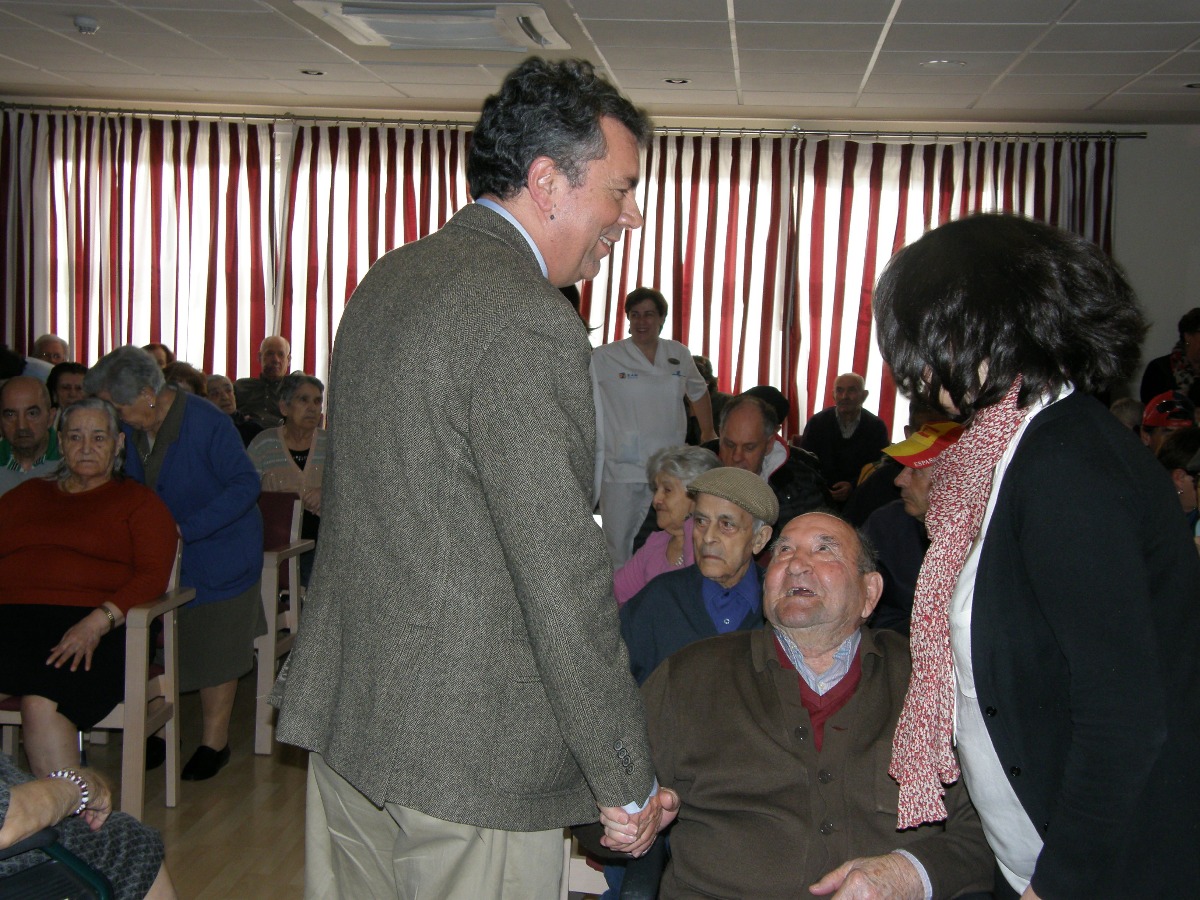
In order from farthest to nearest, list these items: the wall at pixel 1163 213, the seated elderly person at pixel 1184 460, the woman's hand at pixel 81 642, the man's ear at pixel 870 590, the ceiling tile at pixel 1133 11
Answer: the wall at pixel 1163 213 → the ceiling tile at pixel 1133 11 → the seated elderly person at pixel 1184 460 → the woman's hand at pixel 81 642 → the man's ear at pixel 870 590

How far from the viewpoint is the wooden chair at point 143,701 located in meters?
3.36

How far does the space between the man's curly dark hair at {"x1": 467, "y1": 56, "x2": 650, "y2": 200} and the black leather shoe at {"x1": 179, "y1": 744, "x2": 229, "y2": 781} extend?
10.2 ft

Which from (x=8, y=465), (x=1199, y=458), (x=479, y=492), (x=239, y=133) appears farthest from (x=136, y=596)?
(x=239, y=133)

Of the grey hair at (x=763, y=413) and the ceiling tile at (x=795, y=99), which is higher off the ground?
the ceiling tile at (x=795, y=99)

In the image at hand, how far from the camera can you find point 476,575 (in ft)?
4.30

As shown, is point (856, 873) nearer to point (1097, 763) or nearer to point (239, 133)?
point (1097, 763)

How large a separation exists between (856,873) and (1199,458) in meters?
2.60

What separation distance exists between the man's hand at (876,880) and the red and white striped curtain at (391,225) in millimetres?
6505

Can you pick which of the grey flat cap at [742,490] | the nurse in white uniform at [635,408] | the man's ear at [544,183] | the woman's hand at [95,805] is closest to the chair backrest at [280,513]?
the nurse in white uniform at [635,408]

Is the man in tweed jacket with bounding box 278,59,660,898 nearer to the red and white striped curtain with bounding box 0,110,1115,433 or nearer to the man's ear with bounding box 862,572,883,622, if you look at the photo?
the man's ear with bounding box 862,572,883,622

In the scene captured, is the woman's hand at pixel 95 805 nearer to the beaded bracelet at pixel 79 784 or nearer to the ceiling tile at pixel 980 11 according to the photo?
the beaded bracelet at pixel 79 784

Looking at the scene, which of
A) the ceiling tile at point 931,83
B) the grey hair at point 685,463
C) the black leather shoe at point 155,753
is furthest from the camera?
the ceiling tile at point 931,83

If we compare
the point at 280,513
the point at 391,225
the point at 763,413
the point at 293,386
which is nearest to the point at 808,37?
the point at 763,413

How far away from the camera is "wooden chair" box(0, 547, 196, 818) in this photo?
3359mm
